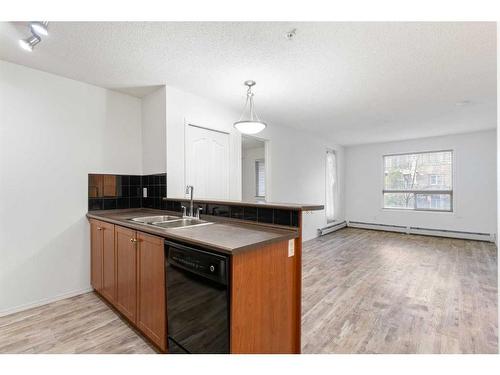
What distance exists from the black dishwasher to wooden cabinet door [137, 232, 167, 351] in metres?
0.08

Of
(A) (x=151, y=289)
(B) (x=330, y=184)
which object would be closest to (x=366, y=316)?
(A) (x=151, y=289)

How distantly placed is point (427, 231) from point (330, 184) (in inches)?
101

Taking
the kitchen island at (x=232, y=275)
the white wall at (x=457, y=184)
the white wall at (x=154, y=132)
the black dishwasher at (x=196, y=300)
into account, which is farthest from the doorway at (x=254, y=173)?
→ the black dishwasher at (x=196, y=300)

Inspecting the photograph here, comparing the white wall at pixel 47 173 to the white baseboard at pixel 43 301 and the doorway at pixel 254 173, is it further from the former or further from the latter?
the doorway at pixel 254 173

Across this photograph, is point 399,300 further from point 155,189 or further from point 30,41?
point 30,41

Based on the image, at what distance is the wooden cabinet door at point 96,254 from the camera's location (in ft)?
8.47

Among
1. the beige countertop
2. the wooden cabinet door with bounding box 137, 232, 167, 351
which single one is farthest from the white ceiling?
the wooden cabinet door with bounding box 137, 232, 167, 351

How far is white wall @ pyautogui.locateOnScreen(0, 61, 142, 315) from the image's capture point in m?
2.36

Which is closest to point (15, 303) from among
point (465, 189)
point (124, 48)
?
point (124, 48)

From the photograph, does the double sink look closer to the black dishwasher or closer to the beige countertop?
the beige countertop

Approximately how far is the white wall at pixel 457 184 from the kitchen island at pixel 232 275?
596 cm

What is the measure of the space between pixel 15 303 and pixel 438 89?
5266mm

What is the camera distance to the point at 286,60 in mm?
2354

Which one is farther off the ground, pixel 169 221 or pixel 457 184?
pixel 457 184
